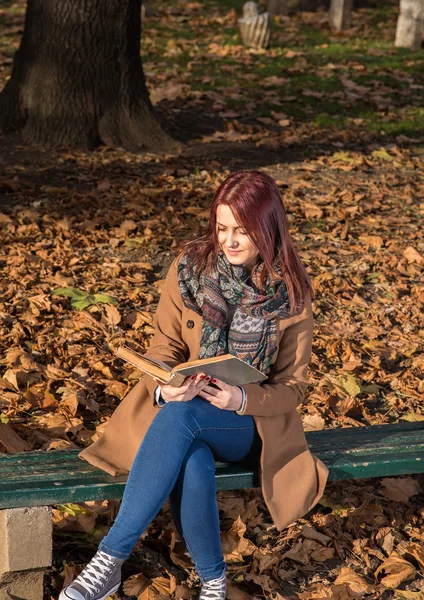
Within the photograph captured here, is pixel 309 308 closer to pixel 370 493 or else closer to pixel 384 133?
pixel 370 493

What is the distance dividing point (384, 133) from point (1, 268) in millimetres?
4915

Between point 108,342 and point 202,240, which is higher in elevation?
point 202,240

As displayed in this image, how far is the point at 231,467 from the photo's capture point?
121 inches

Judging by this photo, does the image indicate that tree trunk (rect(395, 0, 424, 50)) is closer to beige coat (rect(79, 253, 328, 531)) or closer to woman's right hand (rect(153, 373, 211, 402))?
beige coat (rect(79, 253, 328, 531))

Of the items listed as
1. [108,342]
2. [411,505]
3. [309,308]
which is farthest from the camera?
[108,342]

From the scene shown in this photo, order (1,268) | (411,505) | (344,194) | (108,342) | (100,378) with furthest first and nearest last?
1. (344,194)
2. (1,268)
3. (108,342)
4. (100,378)
5. (411,505)

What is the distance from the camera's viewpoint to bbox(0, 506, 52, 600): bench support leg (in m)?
2.80

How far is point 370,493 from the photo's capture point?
374 cm

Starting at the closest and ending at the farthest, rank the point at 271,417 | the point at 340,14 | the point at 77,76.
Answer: the point at 271,417, the point at 77,76, the point at 340,14

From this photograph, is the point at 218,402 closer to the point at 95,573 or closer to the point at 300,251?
the point at 95,573

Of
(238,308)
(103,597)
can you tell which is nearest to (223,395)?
(238,308)

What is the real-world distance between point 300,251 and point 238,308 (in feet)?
9.89

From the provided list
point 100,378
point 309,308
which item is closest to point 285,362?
point 309,308

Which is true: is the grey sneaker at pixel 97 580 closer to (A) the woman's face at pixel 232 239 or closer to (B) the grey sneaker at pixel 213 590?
(B) the grey sneaker at pixel 213 590
